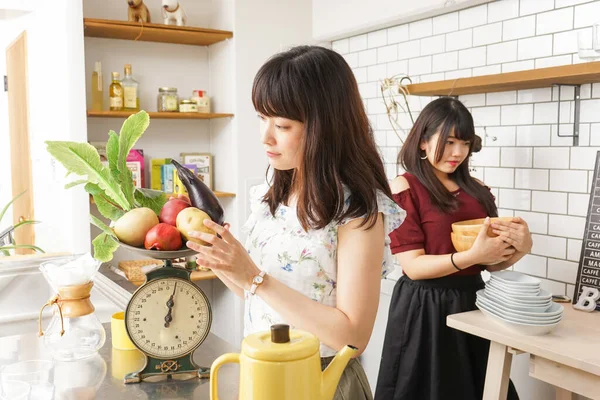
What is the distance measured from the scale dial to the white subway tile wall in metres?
1.18

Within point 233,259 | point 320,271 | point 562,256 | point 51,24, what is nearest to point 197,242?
point 233,259

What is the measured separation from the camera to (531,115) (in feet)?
8.89

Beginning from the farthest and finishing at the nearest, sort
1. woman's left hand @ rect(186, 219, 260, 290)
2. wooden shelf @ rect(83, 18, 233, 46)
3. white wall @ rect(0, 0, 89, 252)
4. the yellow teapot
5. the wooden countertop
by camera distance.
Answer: wooden shelf @ rect(83, 18, 233, 46)
white wall @ rect(0, 0, 89, 252)
the wooden countertop
woman's left hand @ rect(186, 219, 260, 290)
the yellow teapot

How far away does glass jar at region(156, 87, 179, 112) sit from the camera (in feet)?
12.5

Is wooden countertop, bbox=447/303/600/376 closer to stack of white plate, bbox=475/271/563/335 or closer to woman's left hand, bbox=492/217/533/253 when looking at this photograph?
stack of white plate, bbox=475/271/563/335

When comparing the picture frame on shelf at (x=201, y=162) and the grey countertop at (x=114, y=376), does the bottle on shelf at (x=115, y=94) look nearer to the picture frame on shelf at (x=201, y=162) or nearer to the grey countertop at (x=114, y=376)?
the picture frame on shelf at (x=201, y=162)

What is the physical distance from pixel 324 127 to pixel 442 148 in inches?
50.2

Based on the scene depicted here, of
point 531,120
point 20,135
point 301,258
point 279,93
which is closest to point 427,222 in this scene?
point 531,120

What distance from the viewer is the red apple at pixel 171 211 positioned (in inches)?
46.8

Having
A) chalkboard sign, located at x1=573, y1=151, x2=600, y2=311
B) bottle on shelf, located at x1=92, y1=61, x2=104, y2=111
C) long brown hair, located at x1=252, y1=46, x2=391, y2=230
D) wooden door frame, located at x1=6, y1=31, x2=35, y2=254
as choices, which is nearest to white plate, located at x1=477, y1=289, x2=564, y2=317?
chalkboard sign, located at x1=573, y1=151, x2=600, y2=311

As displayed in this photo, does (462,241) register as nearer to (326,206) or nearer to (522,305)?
(522,305)

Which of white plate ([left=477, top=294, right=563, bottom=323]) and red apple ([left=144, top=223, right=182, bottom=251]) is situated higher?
red apple ([left=144, top=223, right=182, bottom=251])

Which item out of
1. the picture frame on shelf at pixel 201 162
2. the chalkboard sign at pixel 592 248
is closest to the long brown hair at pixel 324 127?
the chalkboard sign at pixel 592 248

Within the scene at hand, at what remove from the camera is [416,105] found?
129 inches
